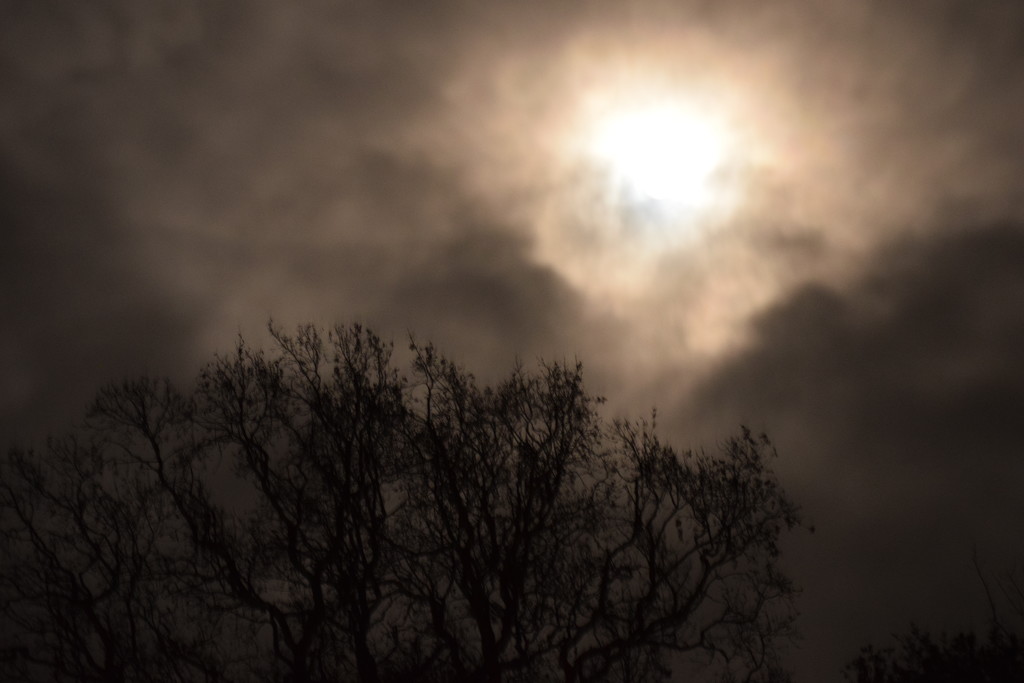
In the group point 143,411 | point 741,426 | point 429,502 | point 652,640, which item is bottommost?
point 652,640

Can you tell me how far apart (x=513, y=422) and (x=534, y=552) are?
3.78 m

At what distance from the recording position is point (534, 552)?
25.3 metres

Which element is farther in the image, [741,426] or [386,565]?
[741,426]

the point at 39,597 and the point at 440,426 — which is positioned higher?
the point at 440,426

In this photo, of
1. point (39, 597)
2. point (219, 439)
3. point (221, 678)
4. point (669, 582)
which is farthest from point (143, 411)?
point (669, 582)

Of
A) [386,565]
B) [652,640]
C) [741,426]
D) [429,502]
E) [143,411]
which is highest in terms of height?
[143,411]

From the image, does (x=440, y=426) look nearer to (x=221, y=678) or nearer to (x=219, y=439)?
(x=219, y=439)

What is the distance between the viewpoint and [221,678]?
24062 millimetres

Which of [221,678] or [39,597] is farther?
[39,597]

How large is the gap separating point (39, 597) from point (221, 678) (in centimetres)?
663

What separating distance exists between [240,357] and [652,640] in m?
14.5

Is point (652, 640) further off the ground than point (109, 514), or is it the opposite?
point (109, 514)

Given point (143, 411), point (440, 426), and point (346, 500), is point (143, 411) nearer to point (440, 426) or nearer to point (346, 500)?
point (346, 500)

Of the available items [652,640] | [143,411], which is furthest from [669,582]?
[143,411]
